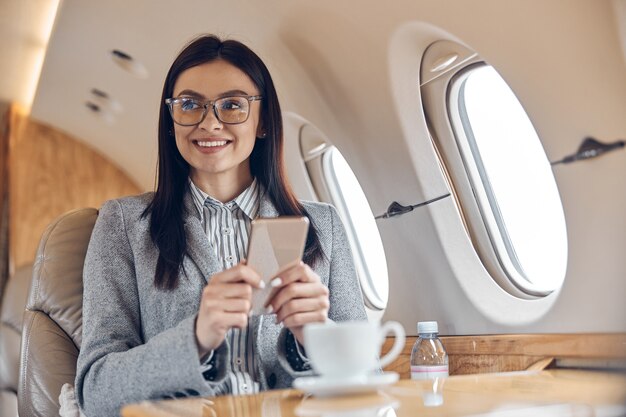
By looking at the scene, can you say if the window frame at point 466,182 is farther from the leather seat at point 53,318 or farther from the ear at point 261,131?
the leather seat at point 53,318

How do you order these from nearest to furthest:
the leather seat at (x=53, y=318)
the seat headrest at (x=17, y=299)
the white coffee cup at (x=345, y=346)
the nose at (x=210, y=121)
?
the white coffee cup at (x=345, y=346) → the nose at (x=210, y=121) → the leather seat at (x=53, y=318) → the seat headrest at (x=17, y=299)

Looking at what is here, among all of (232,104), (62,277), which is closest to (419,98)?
(232,104)

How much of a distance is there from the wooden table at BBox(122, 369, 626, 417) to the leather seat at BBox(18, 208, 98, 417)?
101 centimetres

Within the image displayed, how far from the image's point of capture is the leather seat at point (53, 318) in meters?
2.45

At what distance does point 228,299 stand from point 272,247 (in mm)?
140

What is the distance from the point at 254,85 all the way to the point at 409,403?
3.90ft

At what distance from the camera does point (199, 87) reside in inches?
88.5

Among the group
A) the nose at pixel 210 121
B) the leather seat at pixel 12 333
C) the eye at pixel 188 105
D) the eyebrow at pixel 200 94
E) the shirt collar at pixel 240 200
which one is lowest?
the leather seat at pixel 12 333

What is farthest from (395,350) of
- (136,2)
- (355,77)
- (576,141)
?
(136,2)

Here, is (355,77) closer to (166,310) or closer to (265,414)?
(166,310)

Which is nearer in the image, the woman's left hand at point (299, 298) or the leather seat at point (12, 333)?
the woman's left hand at point (299, 298)

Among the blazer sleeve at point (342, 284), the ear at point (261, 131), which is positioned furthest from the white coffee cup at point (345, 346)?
the ear at point (261, 131)

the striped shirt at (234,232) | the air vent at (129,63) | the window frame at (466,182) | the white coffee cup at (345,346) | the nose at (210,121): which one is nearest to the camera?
the white coffee cup at (345,346)

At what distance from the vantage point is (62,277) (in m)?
2.55
